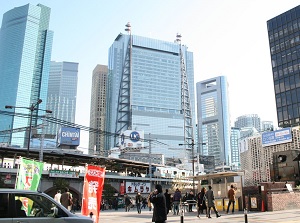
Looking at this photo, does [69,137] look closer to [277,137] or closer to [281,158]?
[277,137]

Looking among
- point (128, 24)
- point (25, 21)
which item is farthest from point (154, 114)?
point (25, 21)

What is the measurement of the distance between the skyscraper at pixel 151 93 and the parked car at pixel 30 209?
14779 cm

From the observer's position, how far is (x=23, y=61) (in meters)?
172

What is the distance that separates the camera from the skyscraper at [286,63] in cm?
6125

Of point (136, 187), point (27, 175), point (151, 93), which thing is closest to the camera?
point (27, 175)

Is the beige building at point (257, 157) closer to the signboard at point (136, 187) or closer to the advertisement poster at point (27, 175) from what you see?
the signboard at point (136, 187)

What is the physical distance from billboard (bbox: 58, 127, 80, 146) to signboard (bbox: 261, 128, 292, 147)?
3907 centimetres

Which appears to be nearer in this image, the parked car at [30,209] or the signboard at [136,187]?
the parked car at [30,209]

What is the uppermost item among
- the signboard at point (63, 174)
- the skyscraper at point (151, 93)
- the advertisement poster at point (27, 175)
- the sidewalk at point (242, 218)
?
the skyscraper at point (151, 93)

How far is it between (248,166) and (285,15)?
39914 millimetres

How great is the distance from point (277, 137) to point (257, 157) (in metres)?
4.24

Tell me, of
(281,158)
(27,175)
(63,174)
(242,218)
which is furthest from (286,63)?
(27,175)

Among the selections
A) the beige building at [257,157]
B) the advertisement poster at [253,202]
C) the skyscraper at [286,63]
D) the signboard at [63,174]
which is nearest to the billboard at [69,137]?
the signboard at [63,174]

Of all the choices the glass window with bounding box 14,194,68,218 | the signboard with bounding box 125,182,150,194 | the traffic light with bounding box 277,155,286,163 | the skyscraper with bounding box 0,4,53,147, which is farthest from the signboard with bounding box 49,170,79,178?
the skyscraper with bounding box 0,4,53,147
